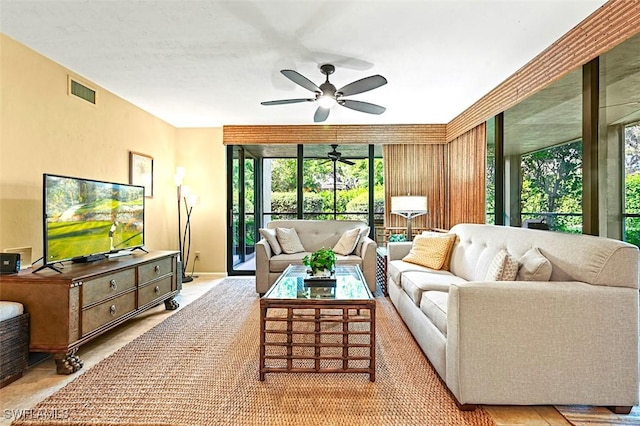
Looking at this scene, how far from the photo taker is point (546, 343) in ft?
5.93

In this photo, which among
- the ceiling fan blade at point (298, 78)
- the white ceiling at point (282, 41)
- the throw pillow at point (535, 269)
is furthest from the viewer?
the ceiling fan blade at point (298, 78)

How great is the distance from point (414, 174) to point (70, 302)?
15.4 feet

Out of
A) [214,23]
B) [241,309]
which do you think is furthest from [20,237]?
[214,23]

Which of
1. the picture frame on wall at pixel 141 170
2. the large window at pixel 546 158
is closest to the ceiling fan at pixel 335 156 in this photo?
the large window at pixel 546 158

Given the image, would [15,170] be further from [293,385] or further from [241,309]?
[293,385]

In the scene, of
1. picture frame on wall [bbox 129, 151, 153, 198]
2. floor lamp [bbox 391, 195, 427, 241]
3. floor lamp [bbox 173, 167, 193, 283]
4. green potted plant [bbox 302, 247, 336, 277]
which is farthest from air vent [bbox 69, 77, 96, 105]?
floor lamp [bbox 391, 195, 427, 241]

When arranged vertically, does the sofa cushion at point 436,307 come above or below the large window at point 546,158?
below

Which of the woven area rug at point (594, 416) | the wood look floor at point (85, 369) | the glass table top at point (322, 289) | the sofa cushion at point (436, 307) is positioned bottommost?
the wood look floor at point (85, 369)

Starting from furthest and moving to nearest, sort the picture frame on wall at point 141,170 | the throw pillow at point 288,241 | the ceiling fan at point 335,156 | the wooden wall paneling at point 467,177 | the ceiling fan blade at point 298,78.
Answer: the ceiling fan at point 335,156 < the throw pillow at point 288,241 < the picture frame on wall at point 141,170 < the wooden wall paneling at point 467,177 < the ceiling fan blade at point 298,78

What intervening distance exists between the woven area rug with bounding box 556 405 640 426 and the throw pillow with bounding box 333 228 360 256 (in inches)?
112

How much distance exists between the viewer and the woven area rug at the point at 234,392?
1798 millimetres

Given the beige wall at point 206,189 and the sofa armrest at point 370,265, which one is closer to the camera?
the sofa armrest at point 370,265

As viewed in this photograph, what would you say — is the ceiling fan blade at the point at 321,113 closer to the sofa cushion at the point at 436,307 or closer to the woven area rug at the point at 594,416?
the sofa cushion at the point at 436,307

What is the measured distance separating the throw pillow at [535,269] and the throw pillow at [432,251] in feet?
4.35
